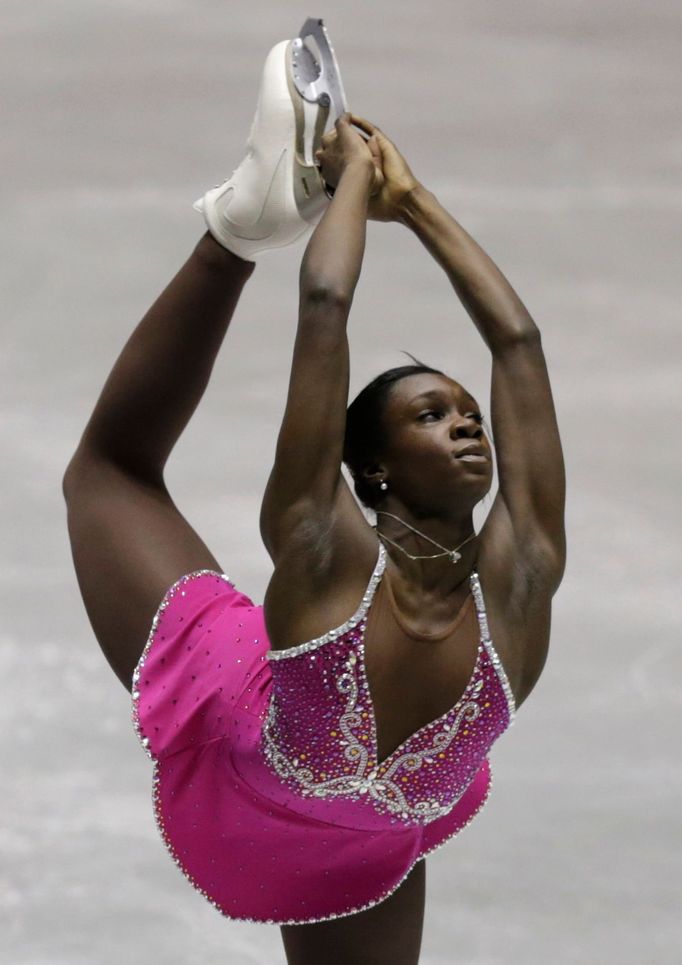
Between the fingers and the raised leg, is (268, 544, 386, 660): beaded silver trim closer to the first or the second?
the raised leg

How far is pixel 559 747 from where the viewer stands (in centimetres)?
307

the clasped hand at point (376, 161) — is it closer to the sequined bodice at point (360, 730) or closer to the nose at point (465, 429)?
the nose at point (465, 429)

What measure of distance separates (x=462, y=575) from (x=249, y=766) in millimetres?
338

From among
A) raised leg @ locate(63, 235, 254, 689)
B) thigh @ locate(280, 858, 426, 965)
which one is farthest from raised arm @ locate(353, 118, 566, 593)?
thigh @ locate(280, 858, 426, 965)

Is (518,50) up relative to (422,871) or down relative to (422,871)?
up

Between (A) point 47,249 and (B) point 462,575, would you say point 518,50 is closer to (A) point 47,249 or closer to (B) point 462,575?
(A) point 47,249

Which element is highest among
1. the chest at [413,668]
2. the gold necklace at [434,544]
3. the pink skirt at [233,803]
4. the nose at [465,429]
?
the nose at [465,429]

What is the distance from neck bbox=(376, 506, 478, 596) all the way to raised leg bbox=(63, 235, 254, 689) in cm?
40

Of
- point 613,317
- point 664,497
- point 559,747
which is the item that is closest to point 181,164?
point 613,317

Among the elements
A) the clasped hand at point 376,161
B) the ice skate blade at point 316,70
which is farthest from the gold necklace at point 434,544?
the ice skate blade at point 316,70

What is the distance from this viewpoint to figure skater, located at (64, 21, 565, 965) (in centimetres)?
186

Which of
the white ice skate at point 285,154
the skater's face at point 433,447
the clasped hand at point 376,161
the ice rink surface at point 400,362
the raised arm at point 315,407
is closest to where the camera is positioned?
the raised arm at point 315,407

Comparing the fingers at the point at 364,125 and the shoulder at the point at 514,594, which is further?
the fingers at the point at 364,125

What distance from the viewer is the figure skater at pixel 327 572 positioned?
186 cm
